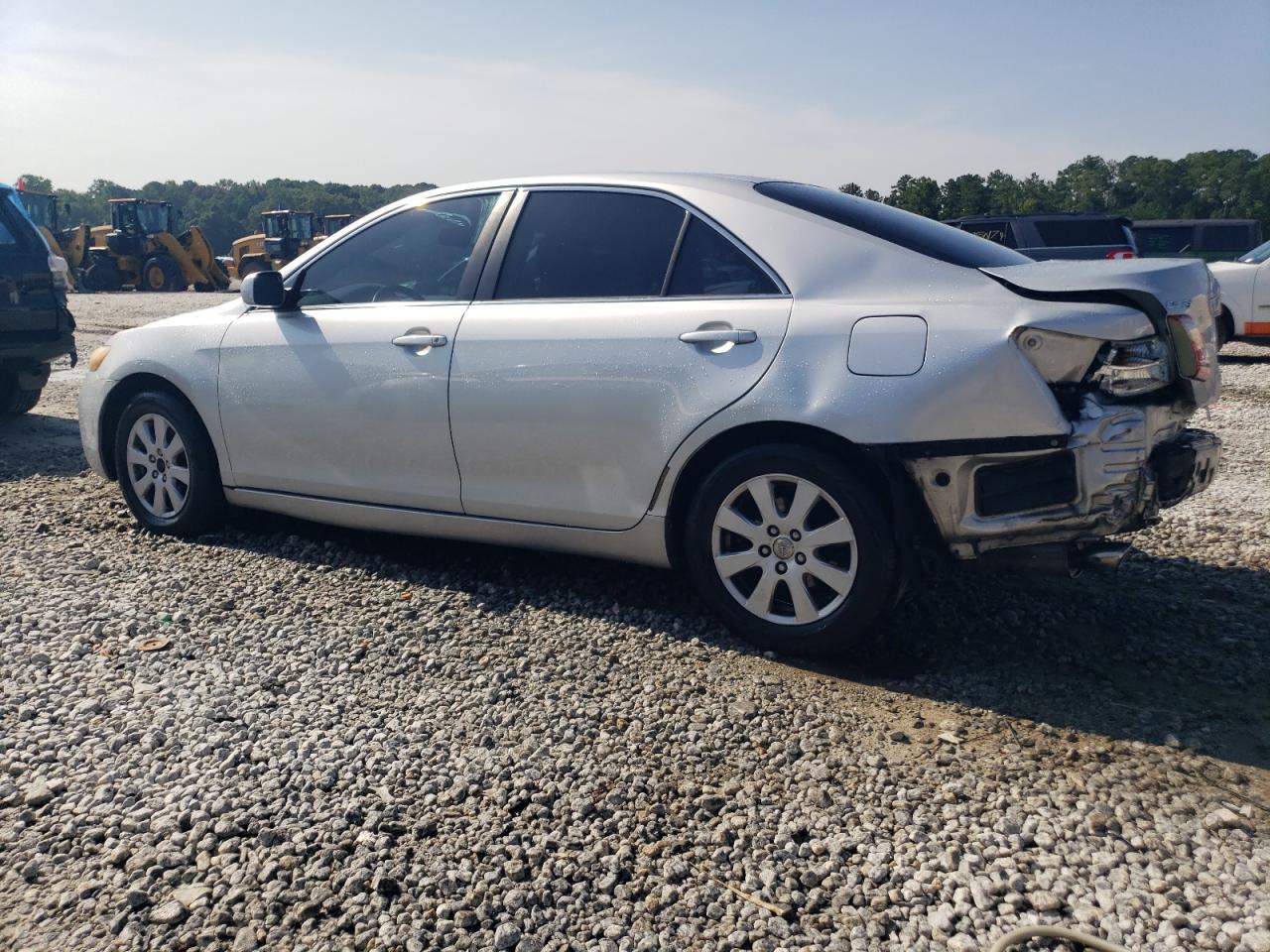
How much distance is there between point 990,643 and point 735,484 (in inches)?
45.6

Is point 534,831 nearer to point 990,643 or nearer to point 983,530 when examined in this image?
point 983,530

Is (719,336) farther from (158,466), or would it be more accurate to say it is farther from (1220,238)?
(1220,238)

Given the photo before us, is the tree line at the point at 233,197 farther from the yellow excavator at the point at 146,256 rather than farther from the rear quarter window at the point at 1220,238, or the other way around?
the rear quarter window at the point at 1220,238

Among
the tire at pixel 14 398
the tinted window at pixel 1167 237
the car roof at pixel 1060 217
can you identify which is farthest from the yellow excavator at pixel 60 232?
the tinted window at pixel 1167 237

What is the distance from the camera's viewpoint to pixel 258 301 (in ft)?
16.9

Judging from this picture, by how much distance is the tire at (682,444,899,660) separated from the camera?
3.79m

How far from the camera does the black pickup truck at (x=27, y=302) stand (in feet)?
28.8

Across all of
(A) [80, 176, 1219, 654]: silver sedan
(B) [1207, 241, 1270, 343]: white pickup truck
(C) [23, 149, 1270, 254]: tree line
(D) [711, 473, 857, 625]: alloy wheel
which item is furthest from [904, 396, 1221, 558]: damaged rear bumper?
(C) [23, 149, 1270, 254]: tree line

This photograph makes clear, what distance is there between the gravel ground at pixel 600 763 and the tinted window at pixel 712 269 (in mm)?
1309

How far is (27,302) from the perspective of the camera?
888 cm

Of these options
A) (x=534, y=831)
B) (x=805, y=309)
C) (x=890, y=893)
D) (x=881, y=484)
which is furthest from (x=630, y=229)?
(x=890, y=893)

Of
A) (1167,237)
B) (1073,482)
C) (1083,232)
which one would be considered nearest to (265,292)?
(1073,482)

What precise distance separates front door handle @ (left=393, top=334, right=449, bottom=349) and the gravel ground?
1.04m

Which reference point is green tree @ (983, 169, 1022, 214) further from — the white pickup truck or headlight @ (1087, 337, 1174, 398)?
headlight @ (1087, 337, 1174, 398)
